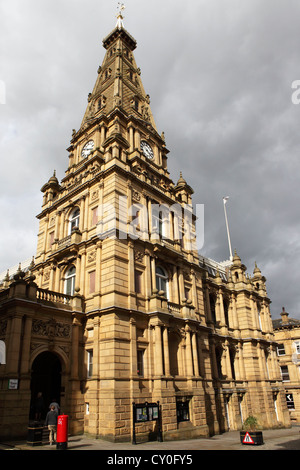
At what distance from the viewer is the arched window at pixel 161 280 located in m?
26.0

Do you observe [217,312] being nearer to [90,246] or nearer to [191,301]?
[191,301]

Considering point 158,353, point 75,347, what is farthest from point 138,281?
point 75,347

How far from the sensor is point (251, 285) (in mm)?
41344

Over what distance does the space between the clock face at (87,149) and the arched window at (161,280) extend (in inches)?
537

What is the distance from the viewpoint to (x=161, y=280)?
87.0 feet

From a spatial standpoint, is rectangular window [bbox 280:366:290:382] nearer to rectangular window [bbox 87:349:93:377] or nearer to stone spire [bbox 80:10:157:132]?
rectangular window [bbox 87:349:93:377]

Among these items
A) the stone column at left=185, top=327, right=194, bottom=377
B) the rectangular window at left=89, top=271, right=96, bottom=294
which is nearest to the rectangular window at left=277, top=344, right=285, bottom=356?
the stone column at left=185, top=327, right=194, bottom=377

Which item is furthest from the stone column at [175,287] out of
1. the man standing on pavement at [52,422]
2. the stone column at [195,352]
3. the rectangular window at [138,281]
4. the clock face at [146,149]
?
the man standing on pavement at [52,422]

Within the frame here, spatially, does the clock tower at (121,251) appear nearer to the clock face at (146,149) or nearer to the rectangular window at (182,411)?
the clock face at (146,149)

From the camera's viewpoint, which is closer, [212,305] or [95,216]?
[95,216]

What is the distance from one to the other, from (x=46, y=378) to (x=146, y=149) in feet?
71.9

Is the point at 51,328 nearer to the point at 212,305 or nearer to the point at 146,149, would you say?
the point at 146,149

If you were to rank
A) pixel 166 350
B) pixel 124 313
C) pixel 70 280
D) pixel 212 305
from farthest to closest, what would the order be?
pixel 212 305
pixel 70 280
pixel 166 350
pixel 124 313

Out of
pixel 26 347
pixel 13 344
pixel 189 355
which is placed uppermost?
pixel 13 344
